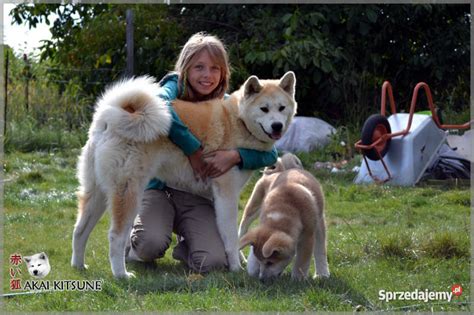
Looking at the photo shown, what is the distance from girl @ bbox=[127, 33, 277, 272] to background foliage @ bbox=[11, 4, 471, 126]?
14.4ft

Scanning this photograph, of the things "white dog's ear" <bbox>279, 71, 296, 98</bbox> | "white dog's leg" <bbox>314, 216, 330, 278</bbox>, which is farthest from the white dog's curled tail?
"white dog's leg" <bbox>314, 216, 330, 278</bbox>

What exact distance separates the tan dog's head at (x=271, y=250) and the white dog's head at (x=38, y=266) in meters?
1.10

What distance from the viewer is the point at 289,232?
3.49 m

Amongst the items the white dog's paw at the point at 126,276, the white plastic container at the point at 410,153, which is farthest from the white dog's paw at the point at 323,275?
the white plastic container at the point at 410,153

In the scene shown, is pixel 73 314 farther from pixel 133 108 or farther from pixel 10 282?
pixel 133 108

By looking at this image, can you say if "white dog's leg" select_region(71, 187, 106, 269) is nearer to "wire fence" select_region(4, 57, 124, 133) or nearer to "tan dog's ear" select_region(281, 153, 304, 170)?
"tan dog's ear" select_region(281, 153, 304, 170)

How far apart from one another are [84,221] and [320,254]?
138 centimetres

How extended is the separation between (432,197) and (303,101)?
405cm

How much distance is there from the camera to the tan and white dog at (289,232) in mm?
3422

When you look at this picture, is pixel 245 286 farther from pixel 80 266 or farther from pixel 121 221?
pixel 80 266

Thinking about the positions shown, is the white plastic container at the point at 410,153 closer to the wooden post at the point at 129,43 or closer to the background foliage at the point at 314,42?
the background foliage at the point at 314,42

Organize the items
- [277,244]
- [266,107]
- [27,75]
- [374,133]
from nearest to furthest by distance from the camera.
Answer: [277,244]
[266,107]
[374,133]
[27,75]

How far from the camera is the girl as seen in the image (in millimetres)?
3818

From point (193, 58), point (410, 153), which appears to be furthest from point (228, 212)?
point (410, 153)
